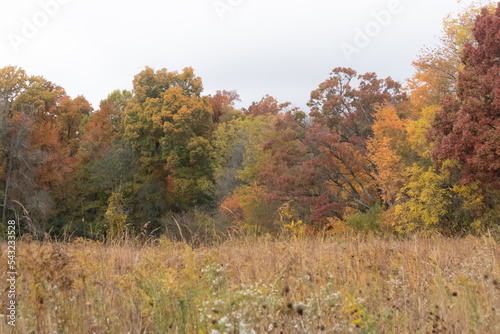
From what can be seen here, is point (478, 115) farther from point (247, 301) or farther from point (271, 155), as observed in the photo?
point (271, 155)

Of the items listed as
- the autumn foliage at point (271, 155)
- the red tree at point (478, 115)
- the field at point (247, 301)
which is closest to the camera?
the field at point (247, 301)

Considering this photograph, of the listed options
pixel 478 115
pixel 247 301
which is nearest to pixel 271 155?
pixel 478 115

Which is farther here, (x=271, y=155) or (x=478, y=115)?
(x=271, y=155)

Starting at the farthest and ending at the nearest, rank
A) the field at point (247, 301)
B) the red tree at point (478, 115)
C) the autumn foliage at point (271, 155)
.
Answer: the autumn foliage at point (271, 155), the red tree at point (478, 115), the field at point (247, 301)

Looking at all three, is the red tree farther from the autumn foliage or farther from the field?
the field

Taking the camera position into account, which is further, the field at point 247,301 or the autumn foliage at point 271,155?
the autumn foliage at point 271,155

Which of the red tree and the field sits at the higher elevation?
the red tree

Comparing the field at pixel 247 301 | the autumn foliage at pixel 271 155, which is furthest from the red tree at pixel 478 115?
the field at pixel 247 301

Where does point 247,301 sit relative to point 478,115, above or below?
below

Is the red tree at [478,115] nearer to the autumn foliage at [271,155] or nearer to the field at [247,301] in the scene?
the autumn foliage at [271,155]

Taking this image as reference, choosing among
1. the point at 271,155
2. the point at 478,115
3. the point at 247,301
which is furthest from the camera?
the point at 271,155

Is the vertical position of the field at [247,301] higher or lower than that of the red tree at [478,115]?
lower

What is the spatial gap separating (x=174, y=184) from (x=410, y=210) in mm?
21242

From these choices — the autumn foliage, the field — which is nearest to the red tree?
the autumn foliage
